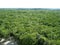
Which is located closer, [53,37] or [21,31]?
[53,37]

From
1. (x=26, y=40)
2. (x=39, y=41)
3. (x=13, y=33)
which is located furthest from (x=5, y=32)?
(x=39, y=41)

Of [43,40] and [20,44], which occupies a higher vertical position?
[43,40]

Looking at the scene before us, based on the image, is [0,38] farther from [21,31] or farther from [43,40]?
[43,40]

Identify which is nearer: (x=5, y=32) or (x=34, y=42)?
(x=34, y=42)

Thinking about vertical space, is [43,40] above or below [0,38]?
above

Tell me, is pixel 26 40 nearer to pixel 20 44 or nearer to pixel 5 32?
pixel 20 44

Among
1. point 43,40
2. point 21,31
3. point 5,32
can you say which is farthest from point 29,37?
point 5,32

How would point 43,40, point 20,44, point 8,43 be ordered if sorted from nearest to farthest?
point 43,40 → point 20,44 → point 8,43

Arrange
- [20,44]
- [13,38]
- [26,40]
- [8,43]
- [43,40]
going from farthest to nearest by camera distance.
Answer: [13,38] < [8,43] < [20,44] < [26,40] < [43,40]

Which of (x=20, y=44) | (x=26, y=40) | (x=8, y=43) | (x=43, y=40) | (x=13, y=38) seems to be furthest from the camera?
(x=13, y=38)
